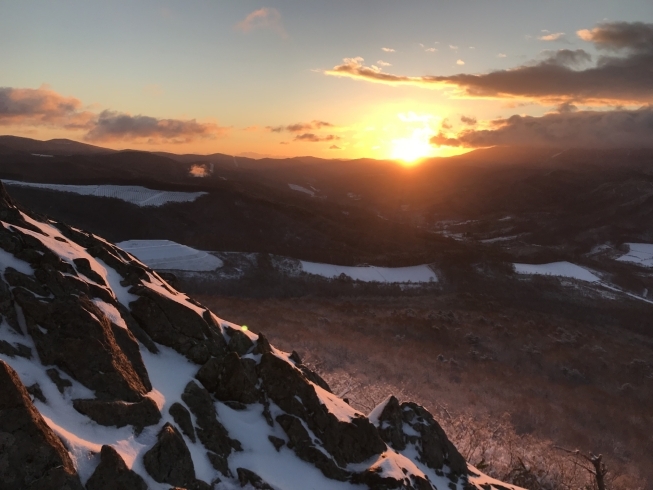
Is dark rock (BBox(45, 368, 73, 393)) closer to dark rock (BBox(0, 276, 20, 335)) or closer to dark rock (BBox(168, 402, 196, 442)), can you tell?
dark rock (BBox(0, 276, 20, 335))

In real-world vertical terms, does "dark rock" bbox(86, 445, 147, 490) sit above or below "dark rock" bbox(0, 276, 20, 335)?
below

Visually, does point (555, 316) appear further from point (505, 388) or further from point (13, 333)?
point (13, 333)

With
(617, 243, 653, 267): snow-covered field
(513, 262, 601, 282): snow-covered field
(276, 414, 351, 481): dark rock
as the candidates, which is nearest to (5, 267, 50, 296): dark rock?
(276, 414, 351, 481): dark rock

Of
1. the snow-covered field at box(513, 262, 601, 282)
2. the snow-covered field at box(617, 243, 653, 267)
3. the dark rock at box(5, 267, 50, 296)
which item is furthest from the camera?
the snow-covered field at box(617, 243, 653, 267)

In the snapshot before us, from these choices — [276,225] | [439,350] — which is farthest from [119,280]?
[276,225]

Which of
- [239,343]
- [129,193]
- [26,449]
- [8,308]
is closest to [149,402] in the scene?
[26,449]

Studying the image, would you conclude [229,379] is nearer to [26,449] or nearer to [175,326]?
[175,326]

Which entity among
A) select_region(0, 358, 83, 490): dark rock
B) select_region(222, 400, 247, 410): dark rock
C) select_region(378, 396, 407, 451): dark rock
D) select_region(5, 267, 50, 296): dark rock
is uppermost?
select_region(5, 267, 50, 296): dark rock
